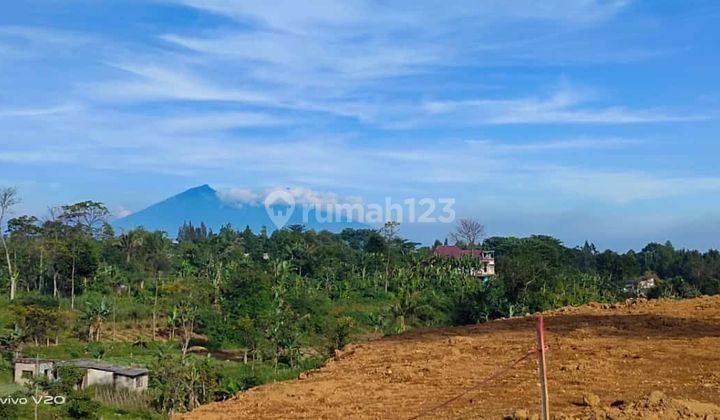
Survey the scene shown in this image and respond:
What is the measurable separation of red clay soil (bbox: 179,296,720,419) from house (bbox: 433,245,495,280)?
3984 cm

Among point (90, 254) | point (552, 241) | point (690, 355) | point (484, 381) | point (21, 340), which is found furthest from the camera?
point (552, 241)

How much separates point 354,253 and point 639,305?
40890 mm

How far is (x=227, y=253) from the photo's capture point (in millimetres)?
50906

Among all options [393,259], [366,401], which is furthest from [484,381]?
[393,259]

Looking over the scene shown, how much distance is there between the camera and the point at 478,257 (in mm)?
54812

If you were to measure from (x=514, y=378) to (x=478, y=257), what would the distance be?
1903 inches

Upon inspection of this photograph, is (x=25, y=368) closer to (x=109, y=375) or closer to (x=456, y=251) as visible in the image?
(x=109, y=375)

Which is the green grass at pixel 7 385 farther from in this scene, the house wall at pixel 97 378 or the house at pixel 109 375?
the house wall at pixel 97 378

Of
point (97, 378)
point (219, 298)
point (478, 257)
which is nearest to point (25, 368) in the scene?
point (97, 378)

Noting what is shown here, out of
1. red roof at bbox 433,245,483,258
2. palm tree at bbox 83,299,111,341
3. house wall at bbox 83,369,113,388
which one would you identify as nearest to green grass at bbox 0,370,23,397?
house wall at bbox 83,369,113,388

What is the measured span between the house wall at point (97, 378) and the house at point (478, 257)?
3063 centimetres

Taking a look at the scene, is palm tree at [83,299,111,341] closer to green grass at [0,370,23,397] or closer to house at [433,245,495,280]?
green grass at [0,370,23,397]

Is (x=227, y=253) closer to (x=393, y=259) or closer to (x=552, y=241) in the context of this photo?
(x=393, y=259)

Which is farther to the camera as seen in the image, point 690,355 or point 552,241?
point 552,241
